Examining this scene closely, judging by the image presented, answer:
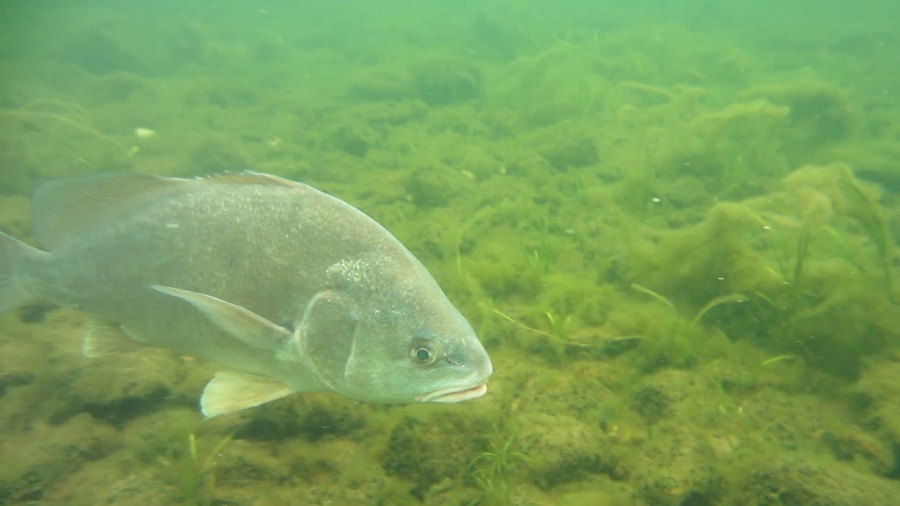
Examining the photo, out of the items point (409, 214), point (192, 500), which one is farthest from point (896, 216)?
point (192, 500)

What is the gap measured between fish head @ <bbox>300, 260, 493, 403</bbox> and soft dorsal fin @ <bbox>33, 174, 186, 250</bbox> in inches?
58.7

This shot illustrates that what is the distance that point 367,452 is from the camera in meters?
3.29

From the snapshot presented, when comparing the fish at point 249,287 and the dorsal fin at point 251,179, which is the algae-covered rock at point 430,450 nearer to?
the fish at point 249,287

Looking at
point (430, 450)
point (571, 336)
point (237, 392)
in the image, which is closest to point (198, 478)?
point (237, 392)

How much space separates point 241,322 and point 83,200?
5.82 ft

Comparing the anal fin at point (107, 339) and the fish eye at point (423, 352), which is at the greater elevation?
the fish eye at point (423, 352)

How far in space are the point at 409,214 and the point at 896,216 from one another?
732 cm

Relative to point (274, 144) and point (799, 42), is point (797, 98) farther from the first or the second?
point (799, 42)

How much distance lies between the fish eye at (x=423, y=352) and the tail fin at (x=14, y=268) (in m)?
2.59

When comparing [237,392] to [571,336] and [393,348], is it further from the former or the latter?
[571,336]

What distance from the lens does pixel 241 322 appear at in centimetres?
234

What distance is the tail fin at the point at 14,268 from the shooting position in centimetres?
317

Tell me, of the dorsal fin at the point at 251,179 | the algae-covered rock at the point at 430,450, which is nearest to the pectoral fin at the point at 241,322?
the dorsal fin at the point at 251,179

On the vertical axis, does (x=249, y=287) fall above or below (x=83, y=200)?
below
